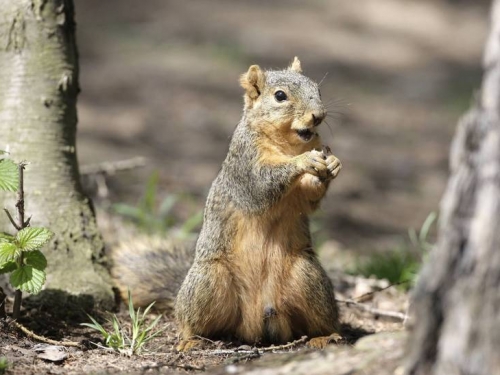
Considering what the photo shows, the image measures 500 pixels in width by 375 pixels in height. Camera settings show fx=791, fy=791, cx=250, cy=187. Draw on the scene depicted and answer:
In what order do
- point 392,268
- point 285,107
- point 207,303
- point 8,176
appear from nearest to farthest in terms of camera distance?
point 8,176 → point 207,303 → point 285,107 → point 392,268

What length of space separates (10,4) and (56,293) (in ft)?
4.65

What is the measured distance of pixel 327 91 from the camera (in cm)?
993

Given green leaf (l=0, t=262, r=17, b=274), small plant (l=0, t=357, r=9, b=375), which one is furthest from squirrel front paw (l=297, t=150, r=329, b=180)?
small plant (l=0, t=357, r=9, b=375)

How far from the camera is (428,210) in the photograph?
749cm

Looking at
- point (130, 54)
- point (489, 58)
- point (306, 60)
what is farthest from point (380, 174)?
point (489, 58)

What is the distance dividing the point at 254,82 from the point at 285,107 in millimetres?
301

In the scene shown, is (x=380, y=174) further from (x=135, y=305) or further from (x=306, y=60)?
(x=135, y=305)

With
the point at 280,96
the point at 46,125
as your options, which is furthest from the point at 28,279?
the point at 280,96

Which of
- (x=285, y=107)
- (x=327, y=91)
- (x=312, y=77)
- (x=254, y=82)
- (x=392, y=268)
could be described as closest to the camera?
(x=285, y=107)

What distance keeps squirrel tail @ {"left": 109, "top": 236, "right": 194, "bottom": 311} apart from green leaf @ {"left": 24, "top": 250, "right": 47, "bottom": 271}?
2.59 feet

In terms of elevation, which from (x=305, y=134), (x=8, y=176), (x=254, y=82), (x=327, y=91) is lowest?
(x=8, y=176)

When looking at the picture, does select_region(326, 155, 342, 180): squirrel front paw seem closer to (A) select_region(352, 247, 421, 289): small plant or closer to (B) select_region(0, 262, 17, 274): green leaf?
(B) select_region(0, 262, 17, 274): green leaf

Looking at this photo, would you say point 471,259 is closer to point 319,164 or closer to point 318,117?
point 319,164

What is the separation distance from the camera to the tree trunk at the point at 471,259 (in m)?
2.00
